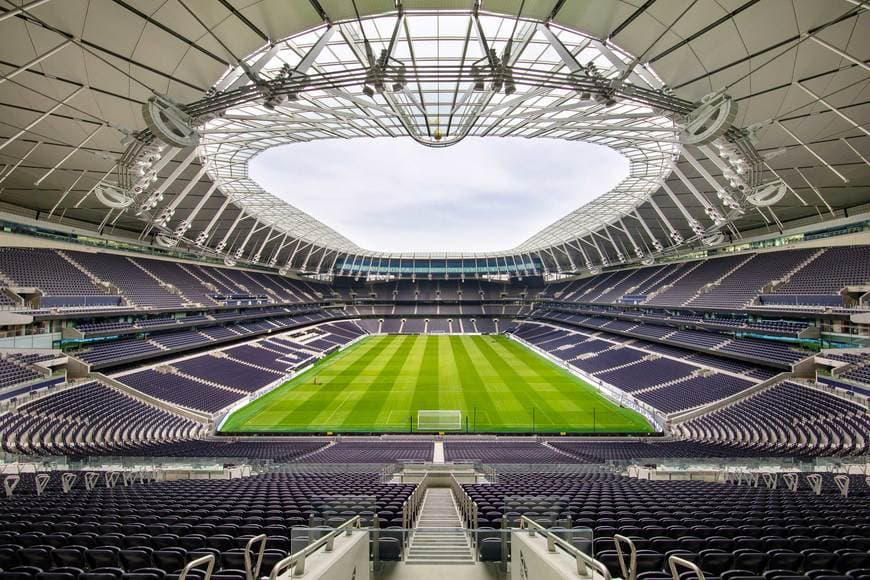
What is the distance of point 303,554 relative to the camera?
4121 millimetres

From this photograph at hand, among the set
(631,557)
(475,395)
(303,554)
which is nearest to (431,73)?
(303,554)

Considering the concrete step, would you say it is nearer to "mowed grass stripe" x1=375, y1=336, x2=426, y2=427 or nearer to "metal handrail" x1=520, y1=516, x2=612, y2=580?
"metal handrail" x1=520, y1=516, x2=612, y2=580

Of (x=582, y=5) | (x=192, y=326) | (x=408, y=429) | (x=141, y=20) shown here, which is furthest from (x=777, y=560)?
(x=192, y=326)

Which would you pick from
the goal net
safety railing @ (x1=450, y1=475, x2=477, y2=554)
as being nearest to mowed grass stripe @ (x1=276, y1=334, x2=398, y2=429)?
the goal net

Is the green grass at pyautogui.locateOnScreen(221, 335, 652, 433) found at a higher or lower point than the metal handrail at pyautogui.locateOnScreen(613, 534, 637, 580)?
lower

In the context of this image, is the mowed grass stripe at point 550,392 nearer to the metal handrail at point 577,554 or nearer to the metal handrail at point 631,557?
the metal handrail at point 577,554

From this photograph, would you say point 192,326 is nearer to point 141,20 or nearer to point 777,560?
point 141,20

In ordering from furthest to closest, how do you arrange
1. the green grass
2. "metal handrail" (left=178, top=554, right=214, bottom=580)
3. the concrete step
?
the green grass
the concrete step
"metal handrail" (left=178, top=554, right=214, bottom=580)

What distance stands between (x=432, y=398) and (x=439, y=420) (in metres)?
5.74

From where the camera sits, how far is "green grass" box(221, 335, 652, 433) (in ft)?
88.2

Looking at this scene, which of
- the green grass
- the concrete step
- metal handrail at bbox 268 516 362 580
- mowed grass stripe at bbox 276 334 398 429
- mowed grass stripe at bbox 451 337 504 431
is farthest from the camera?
mowed grass stripe at bbox 276 334 398 429

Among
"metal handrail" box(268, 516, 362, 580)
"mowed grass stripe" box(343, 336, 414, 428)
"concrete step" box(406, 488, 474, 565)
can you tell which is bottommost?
"mowed grass stripe" box(343, 336, 414, 428)

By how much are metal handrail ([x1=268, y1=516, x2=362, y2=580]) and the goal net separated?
20.6 metres

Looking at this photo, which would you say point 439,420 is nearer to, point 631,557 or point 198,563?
point 631,557
